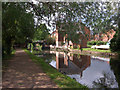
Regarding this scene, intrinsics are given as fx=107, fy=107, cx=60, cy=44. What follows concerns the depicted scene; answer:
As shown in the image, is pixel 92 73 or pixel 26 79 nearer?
pixel 26 79

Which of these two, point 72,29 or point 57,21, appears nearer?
point 72,29

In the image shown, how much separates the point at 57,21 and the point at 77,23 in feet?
4.08

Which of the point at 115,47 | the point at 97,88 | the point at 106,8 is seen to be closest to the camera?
the point at 106,8

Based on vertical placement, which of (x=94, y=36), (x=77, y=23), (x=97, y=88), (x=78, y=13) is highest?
(x=78, y=13)

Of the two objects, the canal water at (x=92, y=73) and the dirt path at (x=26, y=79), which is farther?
the canal water at (x=92, y=73)

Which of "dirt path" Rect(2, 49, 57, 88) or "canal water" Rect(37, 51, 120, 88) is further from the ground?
"dirt path" Rect(2, 49, 57, 88)

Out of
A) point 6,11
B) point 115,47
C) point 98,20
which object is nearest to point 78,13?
point 98,20

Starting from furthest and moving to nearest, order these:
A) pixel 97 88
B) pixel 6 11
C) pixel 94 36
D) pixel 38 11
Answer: pixel 6 11
pixel 38 11
pixel 97 88
pixel 94 36

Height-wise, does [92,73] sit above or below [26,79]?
below

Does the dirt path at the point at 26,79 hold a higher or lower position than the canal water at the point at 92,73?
higher

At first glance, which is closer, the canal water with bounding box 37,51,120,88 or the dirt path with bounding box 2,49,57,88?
the dirt path with bounding box 2,49,57,88

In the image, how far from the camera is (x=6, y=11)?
6.30 m

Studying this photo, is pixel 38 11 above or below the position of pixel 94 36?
above

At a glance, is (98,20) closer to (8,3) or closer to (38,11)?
(38,11)
